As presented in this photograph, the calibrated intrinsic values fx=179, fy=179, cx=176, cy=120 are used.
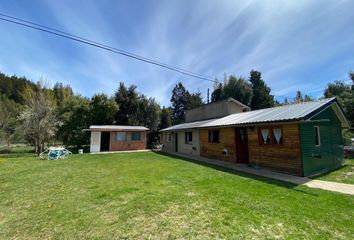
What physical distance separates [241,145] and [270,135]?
239 cm

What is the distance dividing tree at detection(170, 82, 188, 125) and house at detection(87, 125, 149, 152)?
65.6 feet

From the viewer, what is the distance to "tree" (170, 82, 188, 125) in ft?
135

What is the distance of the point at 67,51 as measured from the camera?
29.5 feet

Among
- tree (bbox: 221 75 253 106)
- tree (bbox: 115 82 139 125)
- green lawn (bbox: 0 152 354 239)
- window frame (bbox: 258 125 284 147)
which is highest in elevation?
tree (bbox: 221 75 253 106)

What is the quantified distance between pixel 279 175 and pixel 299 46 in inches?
312

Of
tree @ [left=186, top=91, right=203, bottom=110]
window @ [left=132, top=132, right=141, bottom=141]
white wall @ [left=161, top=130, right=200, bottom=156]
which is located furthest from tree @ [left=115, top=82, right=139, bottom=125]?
tree @ [left=186, top=91, right=203, bottom=110]

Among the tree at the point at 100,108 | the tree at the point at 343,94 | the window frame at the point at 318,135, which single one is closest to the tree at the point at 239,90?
the tree at the point at 343,94

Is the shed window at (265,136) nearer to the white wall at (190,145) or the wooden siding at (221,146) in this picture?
the wooden siding at (221,146)

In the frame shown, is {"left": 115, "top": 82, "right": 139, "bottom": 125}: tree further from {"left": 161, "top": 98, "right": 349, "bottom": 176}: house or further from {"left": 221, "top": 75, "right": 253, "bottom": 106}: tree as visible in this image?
{"left": 161, "top": 98, "right": 349, "bottom": 176}: house

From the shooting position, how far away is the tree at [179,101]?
41188 millimetres

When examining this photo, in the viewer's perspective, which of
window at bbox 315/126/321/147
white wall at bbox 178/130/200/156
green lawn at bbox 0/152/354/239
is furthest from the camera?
white wall at bbox 178/130/200/156

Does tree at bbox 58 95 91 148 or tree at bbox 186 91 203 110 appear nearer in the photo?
tree at bbox 58 95 91 148

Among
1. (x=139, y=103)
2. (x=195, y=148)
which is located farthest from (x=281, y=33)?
(x=139, y=103)

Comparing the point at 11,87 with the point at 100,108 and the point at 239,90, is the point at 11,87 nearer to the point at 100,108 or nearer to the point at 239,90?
the point at 100,108
